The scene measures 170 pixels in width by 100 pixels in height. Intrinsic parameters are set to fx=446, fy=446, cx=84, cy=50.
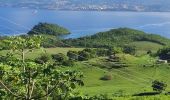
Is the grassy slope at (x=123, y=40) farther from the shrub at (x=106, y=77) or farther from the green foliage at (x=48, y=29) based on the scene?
the shrub at (x=106, y=77)

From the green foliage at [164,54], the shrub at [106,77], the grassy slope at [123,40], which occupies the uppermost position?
the grassy slope at [123,40]

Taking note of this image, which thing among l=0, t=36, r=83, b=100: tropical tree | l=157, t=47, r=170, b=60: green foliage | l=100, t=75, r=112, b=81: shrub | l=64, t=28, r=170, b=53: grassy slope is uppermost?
l=0, t=36, r=83, b=100: tropical tree

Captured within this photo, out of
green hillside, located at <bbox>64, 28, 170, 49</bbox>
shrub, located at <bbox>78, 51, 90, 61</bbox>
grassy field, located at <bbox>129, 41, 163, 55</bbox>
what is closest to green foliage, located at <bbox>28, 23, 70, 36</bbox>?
green hillside, located at <bbox>64, 28, 170, 49</bbox>

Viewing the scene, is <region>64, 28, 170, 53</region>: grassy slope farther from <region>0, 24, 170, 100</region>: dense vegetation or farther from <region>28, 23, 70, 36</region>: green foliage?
<region>28, 23, 70, 36</region>: green foliage

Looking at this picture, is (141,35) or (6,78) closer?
(6,78)

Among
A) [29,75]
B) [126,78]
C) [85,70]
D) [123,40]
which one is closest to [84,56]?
[85,70]

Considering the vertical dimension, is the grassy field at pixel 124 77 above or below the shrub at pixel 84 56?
below

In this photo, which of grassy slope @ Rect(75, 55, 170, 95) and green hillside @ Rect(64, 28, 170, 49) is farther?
green hillside @ Rect(64, 28, 170, 49)

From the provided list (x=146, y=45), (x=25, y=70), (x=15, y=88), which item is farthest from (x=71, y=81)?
(x=146, y=45)

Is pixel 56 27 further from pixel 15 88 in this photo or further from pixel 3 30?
pixel 15 88

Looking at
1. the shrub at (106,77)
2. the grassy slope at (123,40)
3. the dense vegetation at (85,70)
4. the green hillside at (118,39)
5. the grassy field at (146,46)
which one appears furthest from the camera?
the green hillside at (118,39)

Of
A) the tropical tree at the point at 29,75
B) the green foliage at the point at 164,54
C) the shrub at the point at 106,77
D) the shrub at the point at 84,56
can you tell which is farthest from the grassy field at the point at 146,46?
the tropical tree at the point at 29,75
